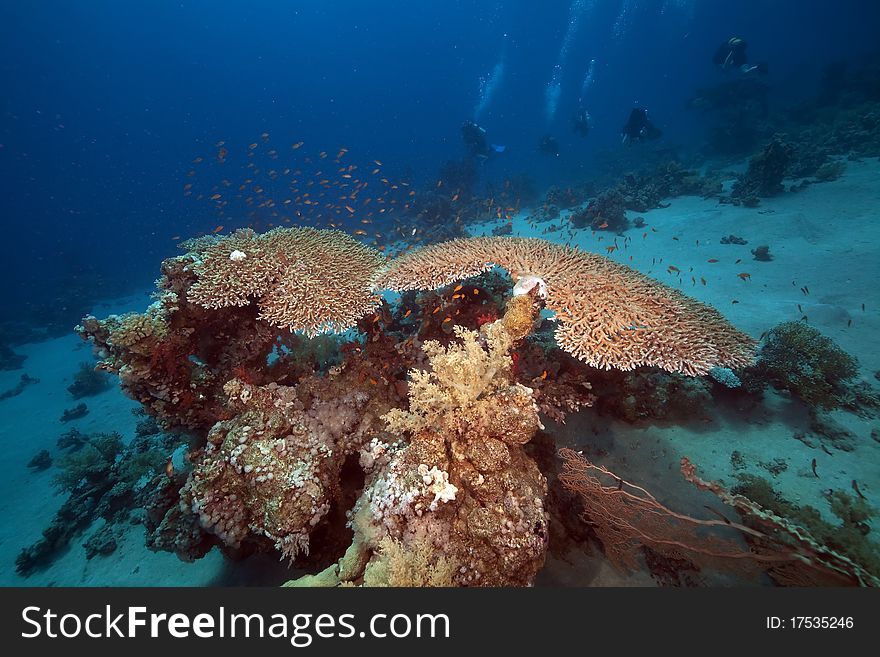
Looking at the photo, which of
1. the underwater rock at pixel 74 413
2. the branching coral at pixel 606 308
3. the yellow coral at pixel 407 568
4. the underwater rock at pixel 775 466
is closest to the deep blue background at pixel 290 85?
the underwater rock at pixel 74 413

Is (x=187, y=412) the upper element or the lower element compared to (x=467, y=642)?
upper

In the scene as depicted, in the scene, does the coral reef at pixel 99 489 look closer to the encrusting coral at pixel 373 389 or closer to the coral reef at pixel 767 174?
the encrusting coral at pixel 373 389

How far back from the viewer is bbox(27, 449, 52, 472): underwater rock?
413 inches

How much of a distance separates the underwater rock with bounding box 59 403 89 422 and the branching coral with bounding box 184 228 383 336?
1290 centimetres

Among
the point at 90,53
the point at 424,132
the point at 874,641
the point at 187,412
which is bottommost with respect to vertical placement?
the point at 874,641

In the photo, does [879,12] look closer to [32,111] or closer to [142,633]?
[142,633]

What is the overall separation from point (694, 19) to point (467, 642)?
170577 millimetres

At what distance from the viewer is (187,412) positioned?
464 centimetres

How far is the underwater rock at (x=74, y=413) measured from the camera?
13172 mm

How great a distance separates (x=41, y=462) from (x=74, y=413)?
3.32 metres

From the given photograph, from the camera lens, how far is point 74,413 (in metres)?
13.2

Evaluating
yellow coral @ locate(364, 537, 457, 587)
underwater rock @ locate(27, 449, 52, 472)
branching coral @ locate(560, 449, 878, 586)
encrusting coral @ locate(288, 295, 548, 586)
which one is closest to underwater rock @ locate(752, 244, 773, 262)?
branching coral @ locate(560, 449, 878, 586)

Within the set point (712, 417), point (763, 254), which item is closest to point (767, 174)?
point (763, 254)

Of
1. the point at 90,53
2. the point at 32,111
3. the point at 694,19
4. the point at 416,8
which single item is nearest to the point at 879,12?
the point at 694,19
